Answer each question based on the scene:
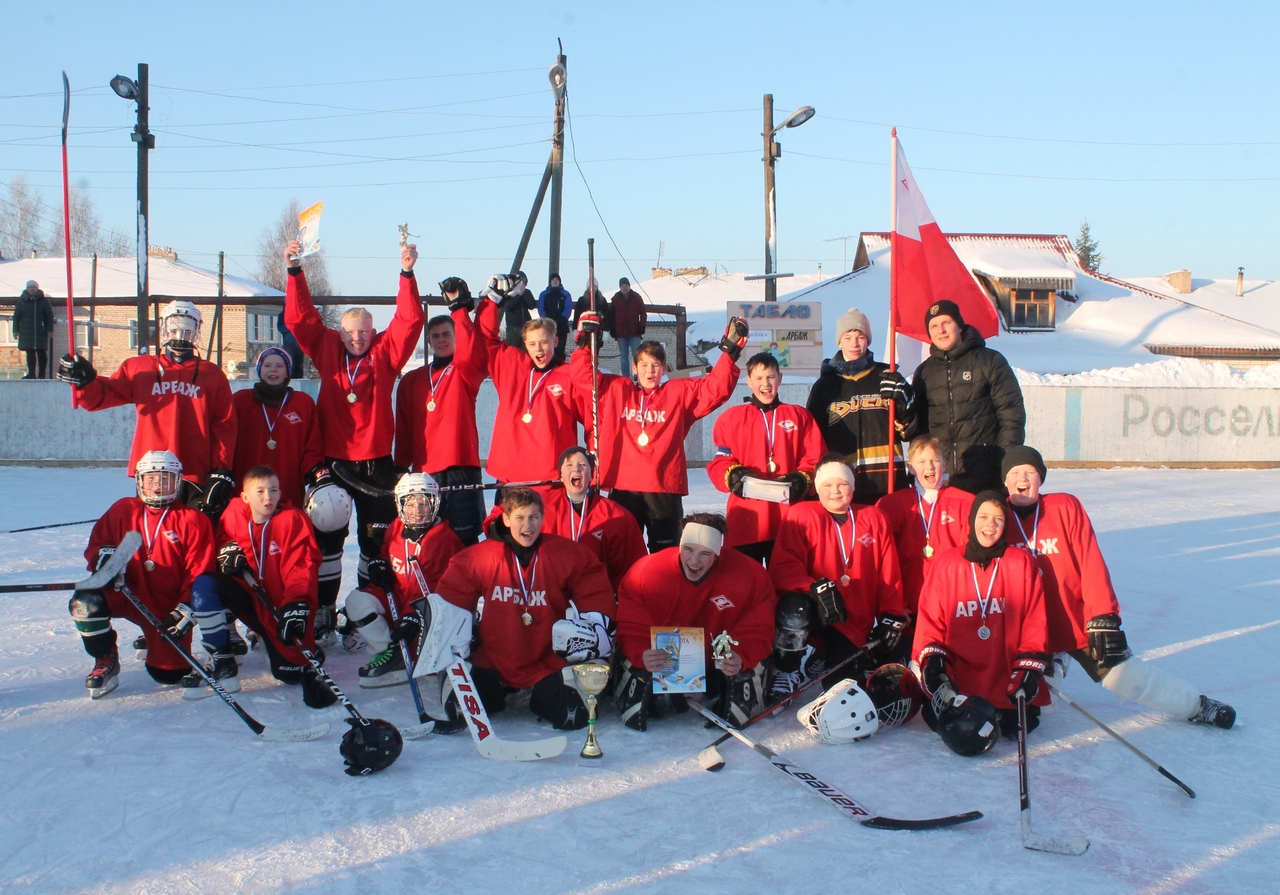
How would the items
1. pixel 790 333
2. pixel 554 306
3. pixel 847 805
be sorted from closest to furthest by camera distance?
pixel 847 805, pixel 554 306, pixel 790 333

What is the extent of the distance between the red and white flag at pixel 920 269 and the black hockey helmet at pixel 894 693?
7.72 feet

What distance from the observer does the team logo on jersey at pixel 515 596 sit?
12.7ft

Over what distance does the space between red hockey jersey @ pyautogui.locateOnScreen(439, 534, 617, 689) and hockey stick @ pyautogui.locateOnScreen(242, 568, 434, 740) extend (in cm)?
40

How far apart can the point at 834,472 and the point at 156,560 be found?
294cm

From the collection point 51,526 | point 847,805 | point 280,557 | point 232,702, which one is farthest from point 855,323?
point 51,526

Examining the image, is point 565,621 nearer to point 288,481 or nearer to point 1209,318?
point 288,481

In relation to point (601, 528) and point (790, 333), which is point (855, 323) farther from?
point (790, 333)

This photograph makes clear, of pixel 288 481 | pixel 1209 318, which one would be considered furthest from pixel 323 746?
pixel 1209 318

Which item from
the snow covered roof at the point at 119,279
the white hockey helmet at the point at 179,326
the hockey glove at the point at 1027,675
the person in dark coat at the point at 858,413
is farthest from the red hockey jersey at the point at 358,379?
the snow covered roof at the point at 119,279

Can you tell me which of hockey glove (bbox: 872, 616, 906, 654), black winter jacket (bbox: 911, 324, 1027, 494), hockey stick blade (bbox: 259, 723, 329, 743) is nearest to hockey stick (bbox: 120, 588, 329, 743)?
hockey stick blade (bbox: 259, 723, 329, 743)

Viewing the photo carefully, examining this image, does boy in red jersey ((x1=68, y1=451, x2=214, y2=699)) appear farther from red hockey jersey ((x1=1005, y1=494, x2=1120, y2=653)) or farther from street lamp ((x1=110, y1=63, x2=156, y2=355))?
street lamp ((x1=110, y1=63, x2=156, y2=355))

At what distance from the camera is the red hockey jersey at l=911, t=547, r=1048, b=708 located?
365 cm

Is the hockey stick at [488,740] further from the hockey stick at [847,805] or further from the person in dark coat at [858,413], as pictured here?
the person in dark coat at [858,413]

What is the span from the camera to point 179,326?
470cm
